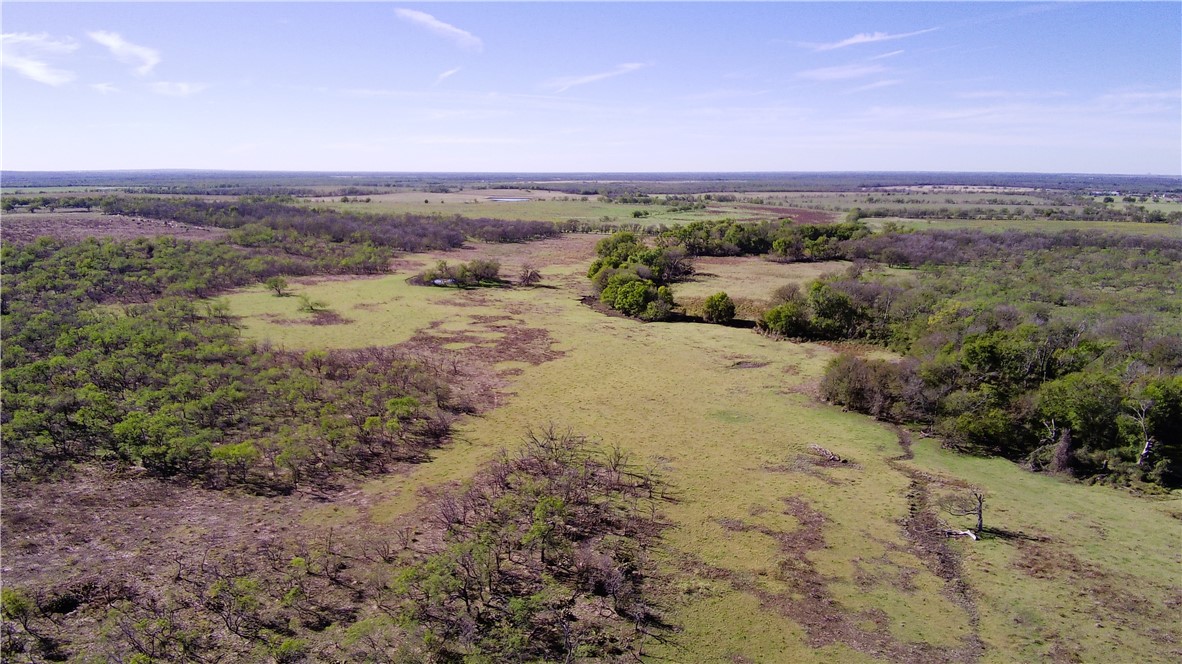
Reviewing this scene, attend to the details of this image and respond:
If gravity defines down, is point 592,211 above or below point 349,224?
above

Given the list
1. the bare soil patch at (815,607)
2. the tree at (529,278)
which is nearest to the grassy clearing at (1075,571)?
the bare soil patch at (815,607)

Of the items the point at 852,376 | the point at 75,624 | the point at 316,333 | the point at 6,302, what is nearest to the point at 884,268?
the point at 852,376

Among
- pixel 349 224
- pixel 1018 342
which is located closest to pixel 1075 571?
pixel 1018 342

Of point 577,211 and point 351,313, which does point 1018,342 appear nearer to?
point 351,313

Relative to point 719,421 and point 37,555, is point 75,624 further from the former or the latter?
point 719,421

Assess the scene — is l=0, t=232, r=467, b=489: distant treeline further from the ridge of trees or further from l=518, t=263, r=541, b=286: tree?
l=518, t=263, r=541, b=286: tree

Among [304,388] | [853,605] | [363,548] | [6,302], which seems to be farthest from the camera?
[6,302]
